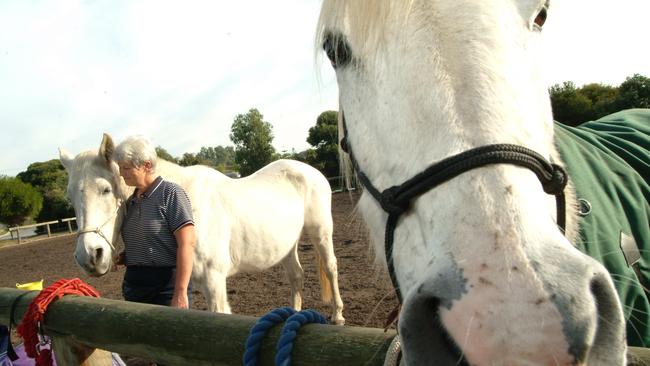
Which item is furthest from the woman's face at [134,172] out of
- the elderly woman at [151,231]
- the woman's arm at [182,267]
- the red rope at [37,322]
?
the red rope at [37,322]

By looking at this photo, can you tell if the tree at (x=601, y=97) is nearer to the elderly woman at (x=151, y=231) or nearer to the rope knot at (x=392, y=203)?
the elderly woman at (x=151, y=231)

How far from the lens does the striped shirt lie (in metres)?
2.96

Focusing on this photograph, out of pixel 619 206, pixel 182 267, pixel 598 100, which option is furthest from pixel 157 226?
pixel 598 100

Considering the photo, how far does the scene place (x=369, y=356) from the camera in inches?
42.3

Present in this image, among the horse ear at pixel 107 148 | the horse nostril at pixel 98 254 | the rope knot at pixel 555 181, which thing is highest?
the horse ear at pixel 107 148

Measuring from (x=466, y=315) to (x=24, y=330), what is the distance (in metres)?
2.13

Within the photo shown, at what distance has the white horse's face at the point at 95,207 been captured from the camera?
3406 mm

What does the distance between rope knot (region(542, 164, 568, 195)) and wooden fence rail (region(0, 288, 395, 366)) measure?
0.58m

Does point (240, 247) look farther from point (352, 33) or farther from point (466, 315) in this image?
point (466, 315)

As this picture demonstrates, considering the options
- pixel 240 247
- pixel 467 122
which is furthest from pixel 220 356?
pixel 240 247

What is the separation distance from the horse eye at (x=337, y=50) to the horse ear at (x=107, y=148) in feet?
9.48

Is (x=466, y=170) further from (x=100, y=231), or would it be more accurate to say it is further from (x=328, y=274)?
(x=328, y=274)

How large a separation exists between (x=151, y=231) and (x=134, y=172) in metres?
0.46

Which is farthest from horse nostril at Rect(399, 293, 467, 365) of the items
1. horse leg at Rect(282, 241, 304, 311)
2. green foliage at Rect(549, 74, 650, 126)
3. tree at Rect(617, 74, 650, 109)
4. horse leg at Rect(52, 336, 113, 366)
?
tree at Rect(617, 74, 650, 109)
